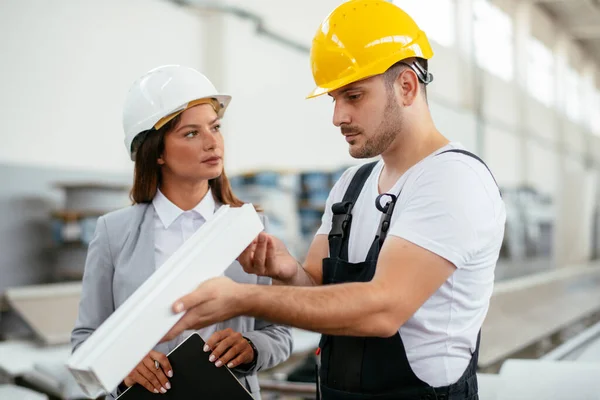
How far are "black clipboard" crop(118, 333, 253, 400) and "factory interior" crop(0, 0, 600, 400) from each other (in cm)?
221

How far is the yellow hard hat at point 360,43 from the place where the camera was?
1.40 meters

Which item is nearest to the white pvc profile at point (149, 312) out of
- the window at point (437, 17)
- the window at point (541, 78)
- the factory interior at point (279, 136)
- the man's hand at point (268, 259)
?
the man's hand at point (268, 259)

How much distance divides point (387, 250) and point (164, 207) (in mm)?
765

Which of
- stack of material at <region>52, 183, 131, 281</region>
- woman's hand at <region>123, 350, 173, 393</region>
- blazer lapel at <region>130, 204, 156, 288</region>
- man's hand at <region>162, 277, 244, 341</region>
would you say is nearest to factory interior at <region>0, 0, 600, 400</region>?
stack of material at <region>52, 183, 131, 281</region>

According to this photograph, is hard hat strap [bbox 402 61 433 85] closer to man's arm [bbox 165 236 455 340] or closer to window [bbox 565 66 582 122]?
man's arm [bbox 165 236 455 340]

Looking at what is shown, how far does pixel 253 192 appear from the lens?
6.51 metres

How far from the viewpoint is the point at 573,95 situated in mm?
7539

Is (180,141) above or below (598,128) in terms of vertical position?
below

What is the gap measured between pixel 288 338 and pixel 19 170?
4590mm

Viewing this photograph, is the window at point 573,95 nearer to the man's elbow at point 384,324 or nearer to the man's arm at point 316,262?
the man's arm at point 316,262

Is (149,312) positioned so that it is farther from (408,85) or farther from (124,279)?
(408,85)

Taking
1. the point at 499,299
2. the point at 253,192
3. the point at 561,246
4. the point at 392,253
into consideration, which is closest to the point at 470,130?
the point at 499,299

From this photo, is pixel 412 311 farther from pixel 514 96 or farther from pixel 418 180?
pixel 514 96

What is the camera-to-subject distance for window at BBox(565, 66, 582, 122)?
23.6 ft
